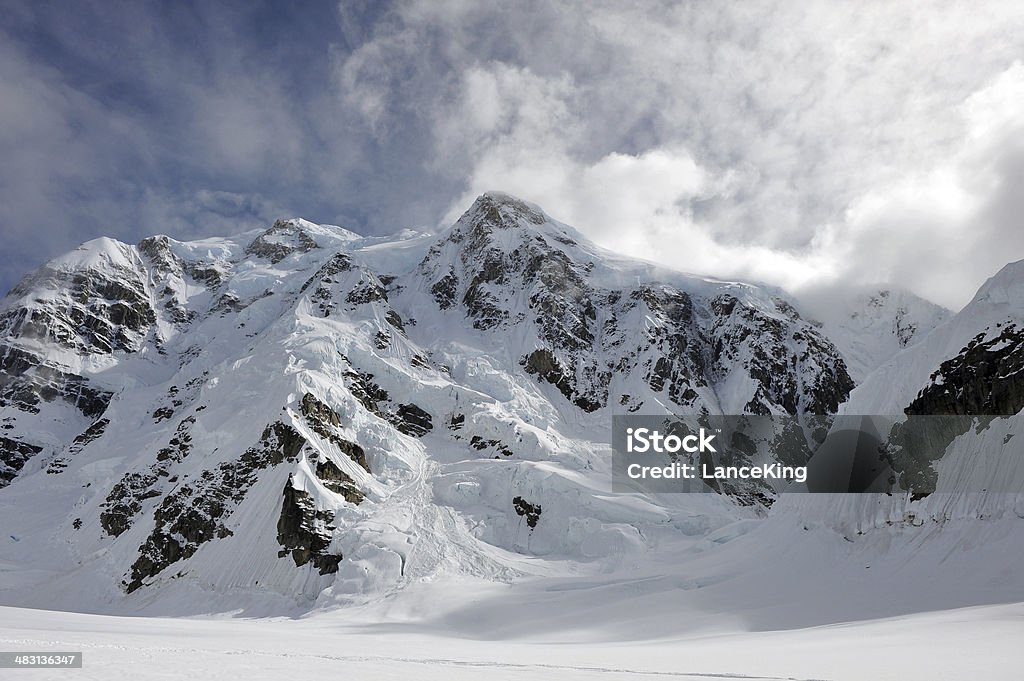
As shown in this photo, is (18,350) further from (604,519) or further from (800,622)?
(800,622)

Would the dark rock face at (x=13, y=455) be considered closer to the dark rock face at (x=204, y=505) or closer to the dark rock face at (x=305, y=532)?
the dark rock face at (x=204, y=505)

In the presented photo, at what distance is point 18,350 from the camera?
127 m

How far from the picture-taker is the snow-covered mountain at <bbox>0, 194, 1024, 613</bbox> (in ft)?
221

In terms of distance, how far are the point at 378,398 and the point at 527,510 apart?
34.7m

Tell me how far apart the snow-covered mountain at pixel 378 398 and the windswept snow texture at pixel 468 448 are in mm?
466

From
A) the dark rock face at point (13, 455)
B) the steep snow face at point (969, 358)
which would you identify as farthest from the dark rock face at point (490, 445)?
the dark rock face at point (13, 455)

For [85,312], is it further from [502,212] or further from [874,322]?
[874,322]

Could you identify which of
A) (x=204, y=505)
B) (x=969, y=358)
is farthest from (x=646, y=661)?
(x=204, y=505)

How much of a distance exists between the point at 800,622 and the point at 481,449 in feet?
208

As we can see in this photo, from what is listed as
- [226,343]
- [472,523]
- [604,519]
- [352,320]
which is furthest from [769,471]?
[226,343]

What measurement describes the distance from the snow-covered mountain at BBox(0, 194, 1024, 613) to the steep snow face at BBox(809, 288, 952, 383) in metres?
0.89

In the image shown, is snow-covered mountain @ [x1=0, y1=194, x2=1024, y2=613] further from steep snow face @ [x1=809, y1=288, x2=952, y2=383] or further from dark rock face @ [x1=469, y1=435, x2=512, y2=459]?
steep snow face @ [x1=809, y1=288, x2=952, y2=383]

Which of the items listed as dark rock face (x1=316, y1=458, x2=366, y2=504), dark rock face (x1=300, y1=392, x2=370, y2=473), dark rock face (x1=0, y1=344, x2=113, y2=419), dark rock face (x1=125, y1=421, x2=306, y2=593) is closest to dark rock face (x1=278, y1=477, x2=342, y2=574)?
dark rock face (x1=316, y1=458, x2=366, y2=504)

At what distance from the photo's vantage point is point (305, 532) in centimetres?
6638
